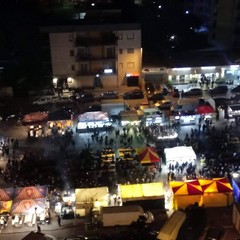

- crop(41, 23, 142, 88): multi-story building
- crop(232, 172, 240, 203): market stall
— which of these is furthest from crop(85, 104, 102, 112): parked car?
crop(232, 172, 240, 203): market stall

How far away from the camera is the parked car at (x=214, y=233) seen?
1596 centimetres

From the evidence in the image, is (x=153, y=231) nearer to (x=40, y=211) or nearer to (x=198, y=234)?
Answer: (x=198, y=234)

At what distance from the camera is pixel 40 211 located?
17641mm

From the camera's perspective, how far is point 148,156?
2112 centimetres

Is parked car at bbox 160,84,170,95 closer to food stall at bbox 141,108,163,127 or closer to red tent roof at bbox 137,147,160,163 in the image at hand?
food stall at bbox 141,108,163,127

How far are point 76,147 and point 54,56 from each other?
34.9ft

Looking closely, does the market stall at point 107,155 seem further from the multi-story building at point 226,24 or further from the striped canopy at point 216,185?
the multi-story building at point 226,24

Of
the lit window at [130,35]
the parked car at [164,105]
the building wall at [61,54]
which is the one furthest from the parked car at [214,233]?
the building wall at [61,54]

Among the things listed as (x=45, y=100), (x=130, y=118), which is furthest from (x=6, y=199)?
(x=45, y=100)

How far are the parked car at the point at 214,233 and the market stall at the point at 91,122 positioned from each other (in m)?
11.2

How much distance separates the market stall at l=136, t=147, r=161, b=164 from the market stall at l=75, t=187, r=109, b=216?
3307 mm

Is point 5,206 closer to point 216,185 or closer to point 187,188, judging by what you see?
point 187,188

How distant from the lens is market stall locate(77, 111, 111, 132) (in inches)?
1009

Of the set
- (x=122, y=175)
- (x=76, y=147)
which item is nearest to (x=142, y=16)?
(x=76, y=147)
